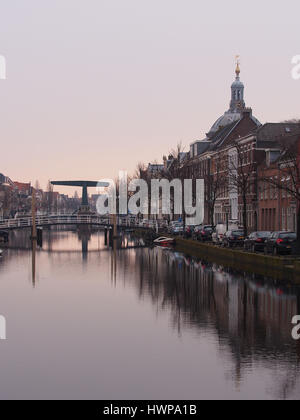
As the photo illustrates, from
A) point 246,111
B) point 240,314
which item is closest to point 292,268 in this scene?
point 240,314

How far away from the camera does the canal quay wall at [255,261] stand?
3741 centimetres

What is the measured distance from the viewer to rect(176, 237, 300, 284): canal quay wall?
3741 cm

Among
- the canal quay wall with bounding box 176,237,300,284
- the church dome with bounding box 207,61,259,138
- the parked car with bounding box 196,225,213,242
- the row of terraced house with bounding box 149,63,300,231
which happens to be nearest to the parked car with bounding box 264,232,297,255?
the canal quay wall with bounding box 176,237,300,284

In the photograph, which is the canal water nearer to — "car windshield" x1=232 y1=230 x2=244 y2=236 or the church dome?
"car windshield" x1=232 y1=230 x2=244 y2=236

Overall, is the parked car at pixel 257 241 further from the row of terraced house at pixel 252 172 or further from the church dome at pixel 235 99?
the church dome at pixel 235 99

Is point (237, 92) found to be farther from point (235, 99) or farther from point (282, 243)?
point (282, 243)

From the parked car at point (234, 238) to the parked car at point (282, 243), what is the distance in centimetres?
1018

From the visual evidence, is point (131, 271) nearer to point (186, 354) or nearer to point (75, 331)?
point (75, 331)

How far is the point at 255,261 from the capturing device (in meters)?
43.6

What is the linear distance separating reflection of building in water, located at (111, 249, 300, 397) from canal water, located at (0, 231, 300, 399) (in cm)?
4

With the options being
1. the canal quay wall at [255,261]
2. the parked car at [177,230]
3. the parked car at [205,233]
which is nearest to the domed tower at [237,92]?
the parked car at [177,230]

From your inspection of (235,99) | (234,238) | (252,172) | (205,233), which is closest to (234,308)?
(234,238)

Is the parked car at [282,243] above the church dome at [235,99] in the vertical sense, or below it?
below

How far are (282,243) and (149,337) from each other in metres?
22.6
